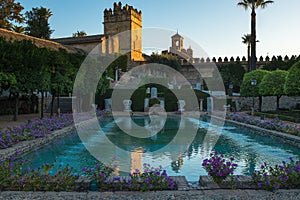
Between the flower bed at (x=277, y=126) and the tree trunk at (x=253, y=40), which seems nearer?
the flower bed at (x=277, y=126)

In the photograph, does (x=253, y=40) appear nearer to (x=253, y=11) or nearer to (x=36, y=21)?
(x=253, y=11)

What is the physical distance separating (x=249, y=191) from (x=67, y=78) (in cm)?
1246

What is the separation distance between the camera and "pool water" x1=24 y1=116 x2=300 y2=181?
648 centimetres

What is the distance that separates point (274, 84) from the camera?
20.2 m

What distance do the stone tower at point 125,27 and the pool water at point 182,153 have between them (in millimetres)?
35939

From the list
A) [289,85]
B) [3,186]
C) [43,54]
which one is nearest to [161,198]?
[3,186]

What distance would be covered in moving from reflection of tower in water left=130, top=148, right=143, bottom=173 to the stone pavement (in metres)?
2.16

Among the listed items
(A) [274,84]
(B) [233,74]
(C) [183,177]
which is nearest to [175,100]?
(A) [274,84]

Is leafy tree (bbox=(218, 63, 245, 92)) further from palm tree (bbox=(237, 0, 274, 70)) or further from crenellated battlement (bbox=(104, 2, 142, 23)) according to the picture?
crenellated battlement (bbox=(104, 2, 142, 23))

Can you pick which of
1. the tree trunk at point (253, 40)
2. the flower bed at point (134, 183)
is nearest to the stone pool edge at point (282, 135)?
the flower bed at point (134, 183)

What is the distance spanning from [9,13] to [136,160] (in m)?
30.2

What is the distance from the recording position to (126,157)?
291 inches

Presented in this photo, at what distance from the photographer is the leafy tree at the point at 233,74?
126 feet

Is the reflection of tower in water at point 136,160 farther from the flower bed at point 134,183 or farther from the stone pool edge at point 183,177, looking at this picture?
the stone pool edge at point 183,177
